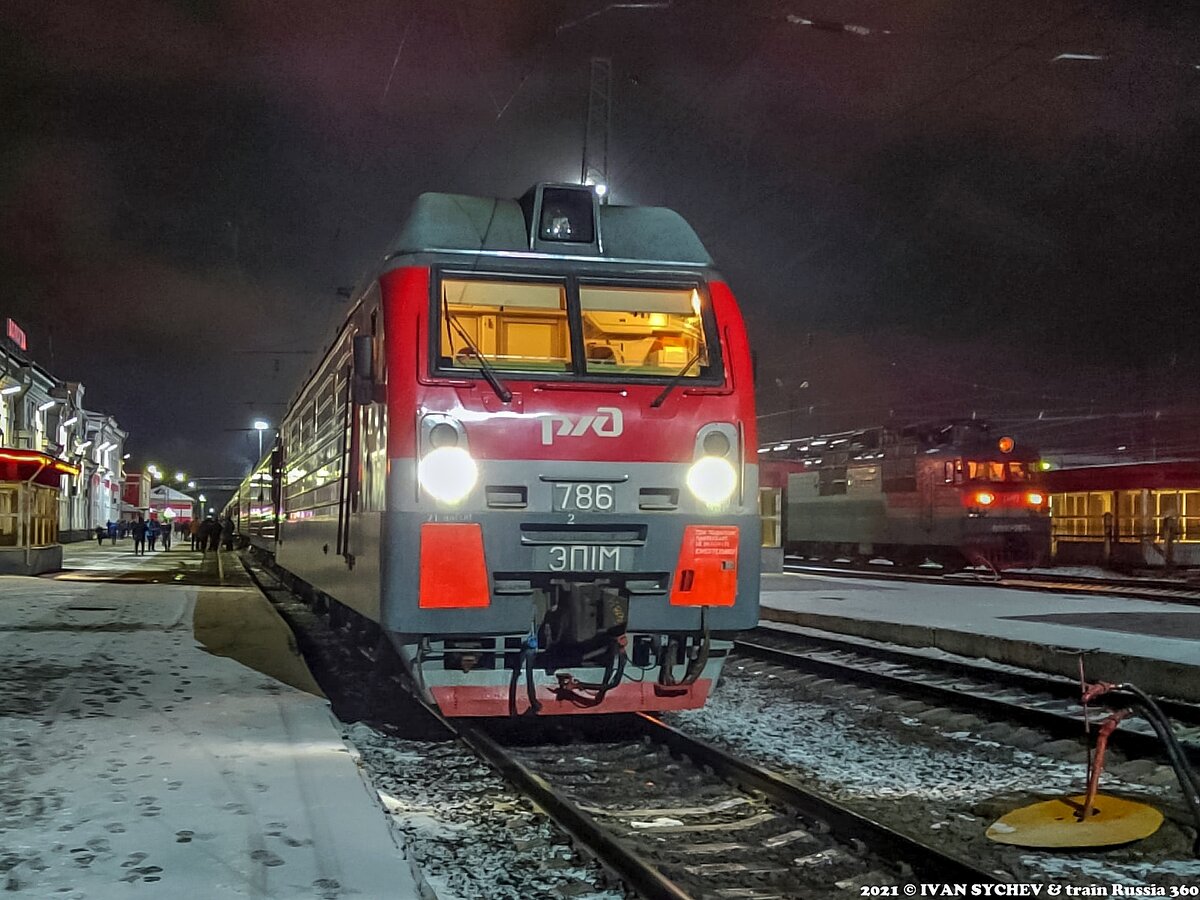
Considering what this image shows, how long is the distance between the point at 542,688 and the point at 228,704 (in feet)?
8.54

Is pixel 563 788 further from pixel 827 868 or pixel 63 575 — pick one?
pixel 63 575

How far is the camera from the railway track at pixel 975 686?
8.02 metres

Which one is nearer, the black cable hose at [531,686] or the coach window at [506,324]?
the black cable hose at [531,686]

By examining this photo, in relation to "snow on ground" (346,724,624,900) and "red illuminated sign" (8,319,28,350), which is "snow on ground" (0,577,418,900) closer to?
"snow on ground" (346,724,624,900)

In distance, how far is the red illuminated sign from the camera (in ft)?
181

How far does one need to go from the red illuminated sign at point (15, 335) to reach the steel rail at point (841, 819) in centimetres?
5439

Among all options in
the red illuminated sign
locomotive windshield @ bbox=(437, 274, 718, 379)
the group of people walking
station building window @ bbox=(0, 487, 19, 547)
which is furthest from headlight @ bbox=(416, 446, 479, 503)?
the red illuminated sign

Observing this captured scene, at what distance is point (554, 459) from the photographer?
6945 mm

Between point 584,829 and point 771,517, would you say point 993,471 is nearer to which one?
point 771,517

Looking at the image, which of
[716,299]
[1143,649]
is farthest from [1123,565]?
[716,299]

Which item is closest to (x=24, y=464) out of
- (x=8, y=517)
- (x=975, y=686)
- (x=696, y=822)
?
(x=8, y=517)

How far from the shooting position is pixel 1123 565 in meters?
30.2

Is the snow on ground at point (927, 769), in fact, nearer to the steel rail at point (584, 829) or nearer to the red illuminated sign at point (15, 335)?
the steel rail at point (584, 829)

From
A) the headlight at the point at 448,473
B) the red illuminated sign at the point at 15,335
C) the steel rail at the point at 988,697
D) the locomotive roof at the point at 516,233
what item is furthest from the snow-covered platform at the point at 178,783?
the red illuminated sign at the point at 15,335
